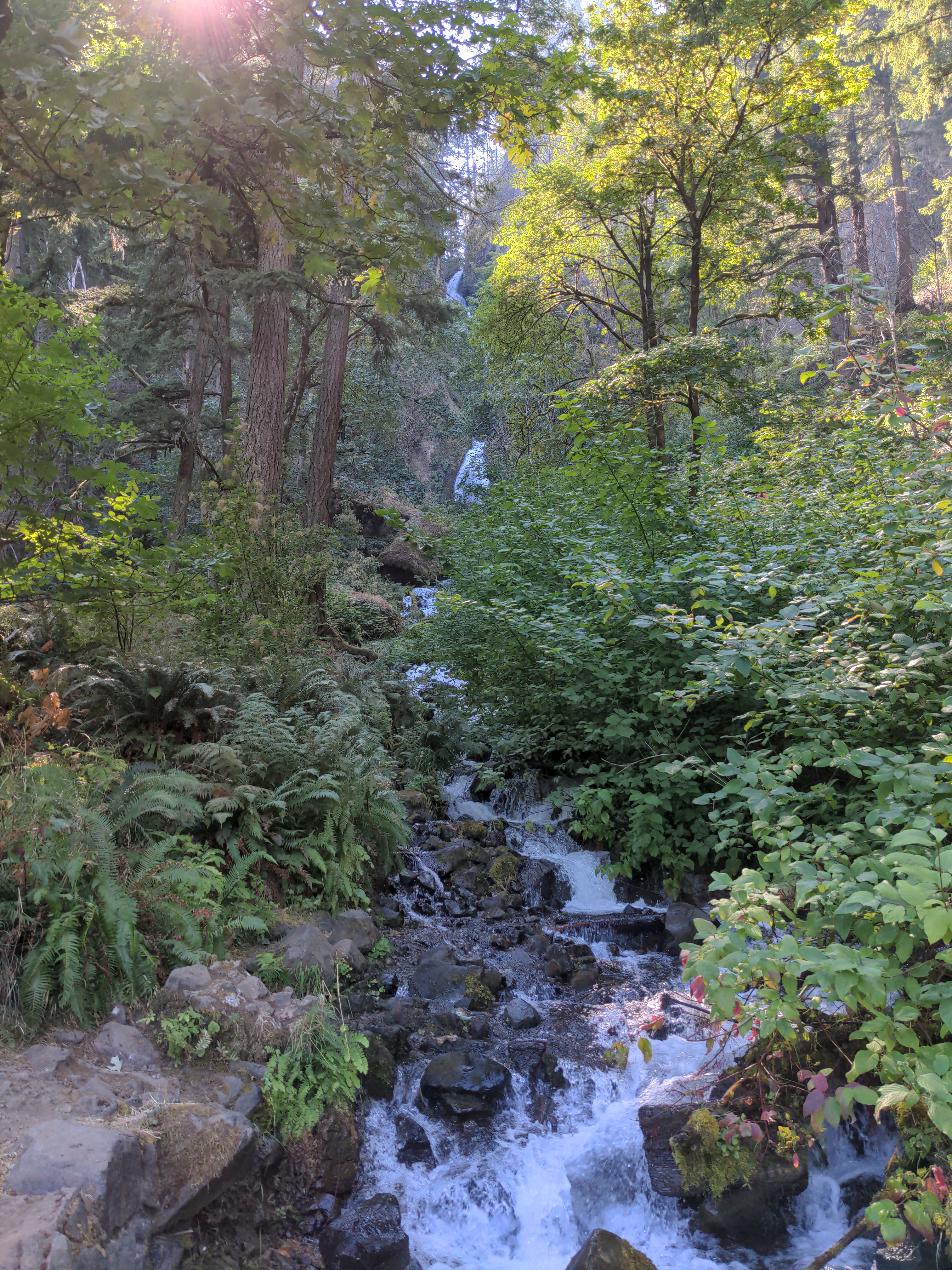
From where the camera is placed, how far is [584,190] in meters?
13.0

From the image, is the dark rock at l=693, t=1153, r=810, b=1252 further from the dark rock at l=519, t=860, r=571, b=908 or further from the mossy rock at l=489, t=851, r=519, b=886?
the mossy rock at l=489, t=851, r=519, b=886

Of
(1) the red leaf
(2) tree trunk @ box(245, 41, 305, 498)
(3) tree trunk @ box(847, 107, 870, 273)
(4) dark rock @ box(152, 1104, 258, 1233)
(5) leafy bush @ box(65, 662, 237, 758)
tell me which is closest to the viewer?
(1) the red leaf

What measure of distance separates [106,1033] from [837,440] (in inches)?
284

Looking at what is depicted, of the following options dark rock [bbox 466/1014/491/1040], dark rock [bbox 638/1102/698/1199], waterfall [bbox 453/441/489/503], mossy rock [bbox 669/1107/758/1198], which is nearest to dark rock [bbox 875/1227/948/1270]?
mossy rock [bbox 669/1107/758/1198]

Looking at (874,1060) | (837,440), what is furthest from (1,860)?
(837,440)

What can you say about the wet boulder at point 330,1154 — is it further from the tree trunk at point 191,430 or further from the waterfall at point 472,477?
the tree trunk at point 191,430

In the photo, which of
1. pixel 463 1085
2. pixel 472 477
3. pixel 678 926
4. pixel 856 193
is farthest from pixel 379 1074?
pixel 856 193

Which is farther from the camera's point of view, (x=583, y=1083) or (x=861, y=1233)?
(x=583, y=1083)

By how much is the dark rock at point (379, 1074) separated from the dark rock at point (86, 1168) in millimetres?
1438

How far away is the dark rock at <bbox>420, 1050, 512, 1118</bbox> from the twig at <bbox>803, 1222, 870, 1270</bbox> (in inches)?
65.5

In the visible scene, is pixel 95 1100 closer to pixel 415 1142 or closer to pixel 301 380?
pixel 415 1142

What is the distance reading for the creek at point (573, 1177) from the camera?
3.65 metres

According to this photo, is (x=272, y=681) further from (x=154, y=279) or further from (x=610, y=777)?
(x=154, y=279)

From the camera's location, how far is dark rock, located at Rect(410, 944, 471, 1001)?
517 centimetres
